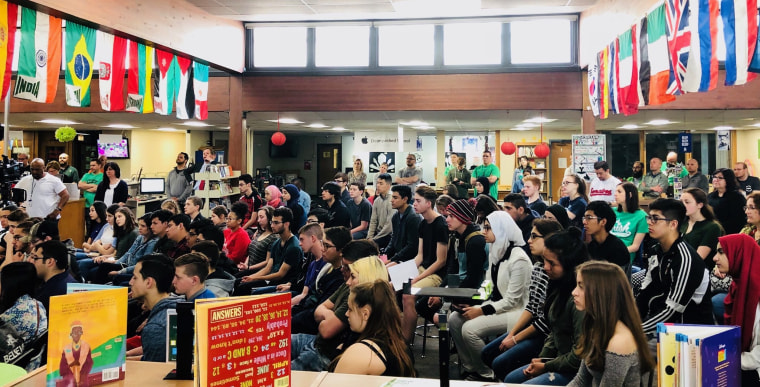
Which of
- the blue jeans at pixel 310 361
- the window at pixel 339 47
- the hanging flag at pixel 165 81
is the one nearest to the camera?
the blue jeans at pixel 310 361

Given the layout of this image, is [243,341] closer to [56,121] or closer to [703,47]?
[703,47]

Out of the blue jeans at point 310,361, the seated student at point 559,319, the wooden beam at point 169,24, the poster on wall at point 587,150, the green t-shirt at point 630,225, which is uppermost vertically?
the wooden beam at point 169,24

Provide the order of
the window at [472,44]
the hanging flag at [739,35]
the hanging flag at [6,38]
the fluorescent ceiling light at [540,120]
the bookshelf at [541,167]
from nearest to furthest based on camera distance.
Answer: the hanging flag at [739,35] < the hanging flag at [6,38] < the window at [472,44] < the fluorescent ceiling light at [540,120] < the bookshelf at [541,167]

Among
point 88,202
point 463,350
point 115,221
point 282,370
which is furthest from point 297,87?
point 282,370

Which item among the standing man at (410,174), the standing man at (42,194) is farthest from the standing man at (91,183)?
the standing man at (410,174)

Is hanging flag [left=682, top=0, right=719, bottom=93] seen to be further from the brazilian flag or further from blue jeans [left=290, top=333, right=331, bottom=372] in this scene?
the brazilian flag

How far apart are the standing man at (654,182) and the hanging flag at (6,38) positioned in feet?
28.4

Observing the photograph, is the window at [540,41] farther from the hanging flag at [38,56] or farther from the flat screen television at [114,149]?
the flat screen television at [114,149]

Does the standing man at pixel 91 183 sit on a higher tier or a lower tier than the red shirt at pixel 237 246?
higher

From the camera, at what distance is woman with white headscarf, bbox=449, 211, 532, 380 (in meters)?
4.25

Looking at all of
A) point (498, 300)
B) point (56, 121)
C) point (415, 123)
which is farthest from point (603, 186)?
point (56, 121)

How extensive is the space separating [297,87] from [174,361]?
8697mm

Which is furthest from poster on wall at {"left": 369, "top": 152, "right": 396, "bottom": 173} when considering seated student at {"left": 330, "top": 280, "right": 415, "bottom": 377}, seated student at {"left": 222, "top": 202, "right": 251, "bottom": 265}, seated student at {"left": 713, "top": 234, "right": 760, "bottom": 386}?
seated student at {"left": 330, "top": 280, "right": 415, "bottom": 377}

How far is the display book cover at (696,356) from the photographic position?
2.08 m
